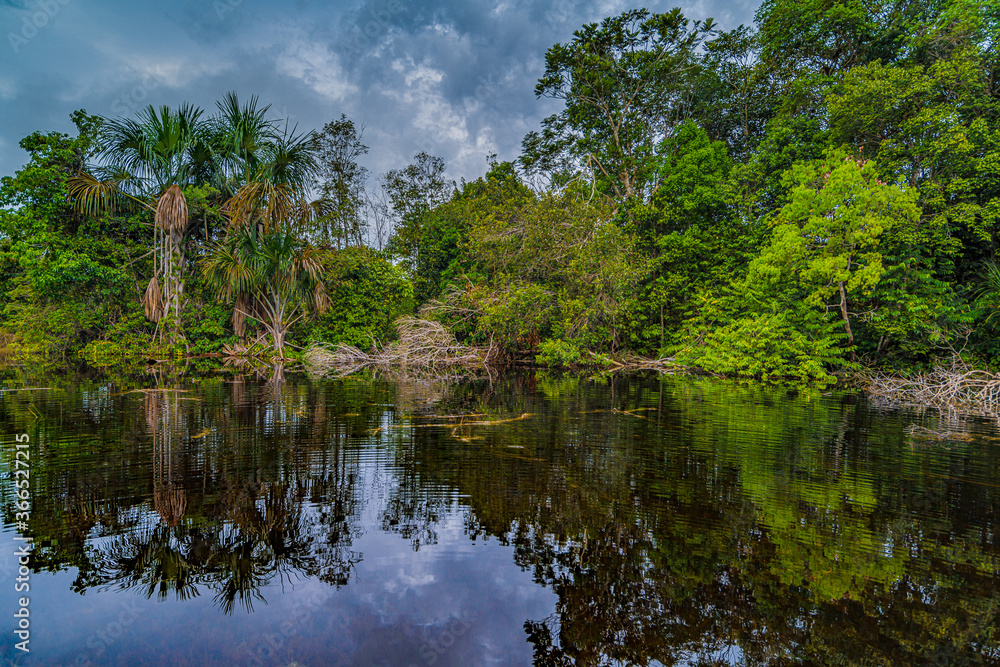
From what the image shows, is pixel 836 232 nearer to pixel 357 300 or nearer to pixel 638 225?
pixel 638 225

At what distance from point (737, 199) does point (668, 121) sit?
7216 mm

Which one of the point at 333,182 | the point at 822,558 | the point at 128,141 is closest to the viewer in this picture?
the point at 822,558

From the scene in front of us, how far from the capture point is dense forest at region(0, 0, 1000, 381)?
1137 cm

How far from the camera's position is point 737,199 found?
56.3ft

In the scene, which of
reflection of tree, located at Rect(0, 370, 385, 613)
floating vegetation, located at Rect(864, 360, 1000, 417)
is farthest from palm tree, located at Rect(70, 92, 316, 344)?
floating vegetation, located at Rect(864, 360, 1000, 417)

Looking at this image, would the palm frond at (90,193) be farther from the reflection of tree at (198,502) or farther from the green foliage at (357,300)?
the reflection of tree at (198,502)

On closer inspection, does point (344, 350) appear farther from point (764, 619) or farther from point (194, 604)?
point (764, 619)

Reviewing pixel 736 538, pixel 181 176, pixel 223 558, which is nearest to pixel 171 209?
pixel 181 176

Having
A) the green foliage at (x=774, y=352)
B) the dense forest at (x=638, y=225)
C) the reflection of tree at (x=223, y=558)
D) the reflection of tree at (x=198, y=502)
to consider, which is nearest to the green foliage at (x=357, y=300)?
the dense forest at (x=638, y=225)

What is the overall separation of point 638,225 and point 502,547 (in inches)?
759

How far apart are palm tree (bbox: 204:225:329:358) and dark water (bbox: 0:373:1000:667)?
36.1ft

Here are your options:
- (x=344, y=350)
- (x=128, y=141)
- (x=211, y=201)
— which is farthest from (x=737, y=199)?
(x=128, y=141)

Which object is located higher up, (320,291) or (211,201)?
(211,201)

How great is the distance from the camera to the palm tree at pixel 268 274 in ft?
50.3
